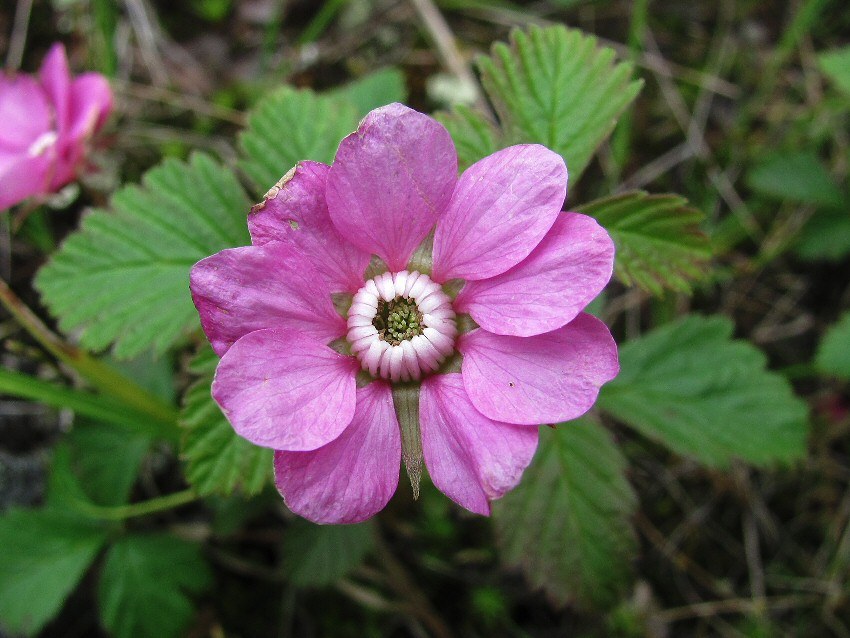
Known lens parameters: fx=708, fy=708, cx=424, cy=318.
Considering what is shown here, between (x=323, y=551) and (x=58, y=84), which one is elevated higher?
(x=58, y=84)

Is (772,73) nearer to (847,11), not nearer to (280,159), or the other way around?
(847,11)

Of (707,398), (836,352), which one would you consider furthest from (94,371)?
(836,352)

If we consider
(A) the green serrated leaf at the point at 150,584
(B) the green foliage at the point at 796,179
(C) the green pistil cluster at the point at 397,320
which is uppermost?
(C) the green pistil cluster at the point at 397,320

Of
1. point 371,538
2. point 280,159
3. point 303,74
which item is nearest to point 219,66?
point 303,74

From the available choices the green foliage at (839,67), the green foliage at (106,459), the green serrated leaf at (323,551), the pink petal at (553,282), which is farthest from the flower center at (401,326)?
the green foliage at (839,67)

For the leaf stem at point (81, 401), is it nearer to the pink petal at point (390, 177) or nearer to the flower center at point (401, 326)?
the flower center at point (401, 326)

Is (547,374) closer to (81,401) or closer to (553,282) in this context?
(553,282)

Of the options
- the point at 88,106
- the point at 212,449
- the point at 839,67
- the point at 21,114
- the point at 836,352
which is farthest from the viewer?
the point at 839,67
